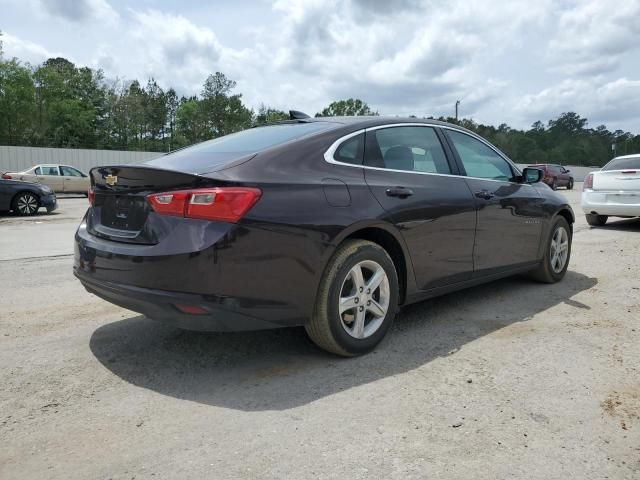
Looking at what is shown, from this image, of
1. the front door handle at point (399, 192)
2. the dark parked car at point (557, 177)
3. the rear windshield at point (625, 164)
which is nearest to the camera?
the front door handle at point (399, 192)

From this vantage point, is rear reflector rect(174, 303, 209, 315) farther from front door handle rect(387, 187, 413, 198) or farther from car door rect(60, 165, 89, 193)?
car door rect(60, 165, 89, 193)

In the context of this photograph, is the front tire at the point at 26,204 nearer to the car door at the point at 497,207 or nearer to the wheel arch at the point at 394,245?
the car door at the point at 497,207

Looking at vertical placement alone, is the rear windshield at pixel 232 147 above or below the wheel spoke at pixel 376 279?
above

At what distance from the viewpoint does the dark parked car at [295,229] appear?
9.25 feet

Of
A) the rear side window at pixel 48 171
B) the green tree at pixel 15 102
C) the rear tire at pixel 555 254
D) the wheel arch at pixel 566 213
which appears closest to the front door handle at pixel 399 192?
the rear tire at pixel 555 254

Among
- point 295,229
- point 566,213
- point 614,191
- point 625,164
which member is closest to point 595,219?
point 614,191

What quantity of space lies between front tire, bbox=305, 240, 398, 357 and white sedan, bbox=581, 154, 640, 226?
8629 mm

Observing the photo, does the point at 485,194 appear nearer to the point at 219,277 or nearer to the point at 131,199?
the point at 219,277

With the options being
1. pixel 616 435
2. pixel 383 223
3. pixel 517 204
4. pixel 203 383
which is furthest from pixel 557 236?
pixel 203 383

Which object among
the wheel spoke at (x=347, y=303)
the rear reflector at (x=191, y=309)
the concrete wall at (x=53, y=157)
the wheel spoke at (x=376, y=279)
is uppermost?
the concrete wall at (x=53, y=157)

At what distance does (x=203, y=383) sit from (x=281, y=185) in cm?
120

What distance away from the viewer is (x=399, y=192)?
363cm

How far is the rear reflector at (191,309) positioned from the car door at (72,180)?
75.8 feet

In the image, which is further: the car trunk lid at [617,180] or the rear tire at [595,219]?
the rear tire at [595,219]
